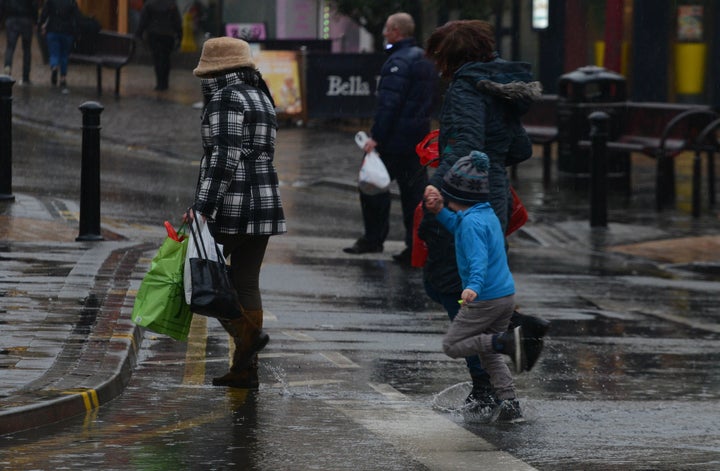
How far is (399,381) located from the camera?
329 inches

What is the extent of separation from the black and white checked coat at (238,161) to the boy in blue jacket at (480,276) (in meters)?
0.91

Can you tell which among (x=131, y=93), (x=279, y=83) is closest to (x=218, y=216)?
(x=279, y=83)

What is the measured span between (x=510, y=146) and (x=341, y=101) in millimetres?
18043

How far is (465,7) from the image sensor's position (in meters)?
27.1

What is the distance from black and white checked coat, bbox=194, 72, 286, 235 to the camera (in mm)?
7590

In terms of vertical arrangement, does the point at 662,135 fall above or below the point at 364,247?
above

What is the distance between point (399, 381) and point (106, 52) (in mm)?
22806

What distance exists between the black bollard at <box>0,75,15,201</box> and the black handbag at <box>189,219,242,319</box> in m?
6.97

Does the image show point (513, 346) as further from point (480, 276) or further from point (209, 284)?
point (209, 284)

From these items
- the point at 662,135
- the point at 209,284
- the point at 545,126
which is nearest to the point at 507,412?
the point at 209,284

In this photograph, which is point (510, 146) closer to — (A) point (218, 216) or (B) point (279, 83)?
(A) point (218, 216)

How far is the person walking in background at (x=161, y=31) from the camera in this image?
29.6 m

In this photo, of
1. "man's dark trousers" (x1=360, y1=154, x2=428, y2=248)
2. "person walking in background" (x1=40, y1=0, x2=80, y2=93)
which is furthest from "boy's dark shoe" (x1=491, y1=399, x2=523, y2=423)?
"person walking in background" (x1=40, y1=0, x2=80, y2=93)

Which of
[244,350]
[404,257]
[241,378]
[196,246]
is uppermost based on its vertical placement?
[196,246]
